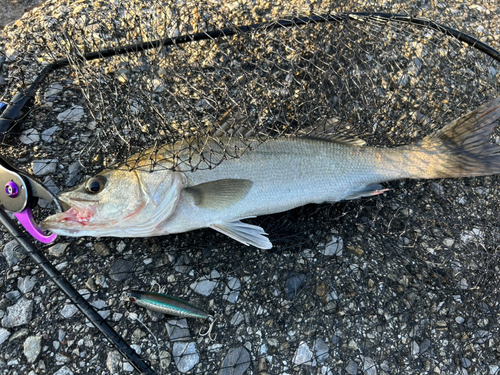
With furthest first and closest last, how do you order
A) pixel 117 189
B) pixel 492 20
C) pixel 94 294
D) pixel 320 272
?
pixel 492 20 < pixel 320 272 < pixel 94 294 < pixel 117 189

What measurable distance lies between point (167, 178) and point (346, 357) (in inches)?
71.1

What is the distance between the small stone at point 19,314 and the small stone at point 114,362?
24.6 inches

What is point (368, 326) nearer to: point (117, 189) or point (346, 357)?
point (346, 357)

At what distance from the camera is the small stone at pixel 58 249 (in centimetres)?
223

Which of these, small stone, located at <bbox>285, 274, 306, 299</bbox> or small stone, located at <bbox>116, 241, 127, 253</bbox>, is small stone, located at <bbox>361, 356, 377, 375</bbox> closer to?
small stone, located at <bbox>285, 274, 306, 299</bbox>

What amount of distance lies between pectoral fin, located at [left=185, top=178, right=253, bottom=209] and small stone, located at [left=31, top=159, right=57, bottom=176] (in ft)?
3.84

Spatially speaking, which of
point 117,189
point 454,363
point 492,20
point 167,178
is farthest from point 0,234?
point 492,20

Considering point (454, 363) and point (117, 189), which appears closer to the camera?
point (117, 189)

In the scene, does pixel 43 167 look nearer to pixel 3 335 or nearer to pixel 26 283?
pixel 26 283

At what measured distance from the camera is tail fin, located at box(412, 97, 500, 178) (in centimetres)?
228

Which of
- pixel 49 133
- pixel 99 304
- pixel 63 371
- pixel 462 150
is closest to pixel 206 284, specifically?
pixel 99 304

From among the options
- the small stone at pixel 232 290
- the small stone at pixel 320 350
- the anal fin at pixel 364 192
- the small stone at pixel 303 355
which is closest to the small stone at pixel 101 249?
the small stone at pixel 232 290

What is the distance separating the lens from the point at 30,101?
246cm

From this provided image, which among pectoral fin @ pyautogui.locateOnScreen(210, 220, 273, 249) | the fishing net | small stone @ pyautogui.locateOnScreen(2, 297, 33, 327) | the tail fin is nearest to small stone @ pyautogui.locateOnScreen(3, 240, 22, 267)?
the fishing net
